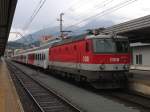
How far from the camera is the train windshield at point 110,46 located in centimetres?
1850

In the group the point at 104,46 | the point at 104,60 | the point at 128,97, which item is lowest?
the point at 128,97

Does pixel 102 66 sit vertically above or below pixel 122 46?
below

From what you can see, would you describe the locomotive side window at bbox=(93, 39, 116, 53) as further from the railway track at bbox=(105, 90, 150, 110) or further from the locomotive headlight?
the railway track at bbox=(105, 90, 150, 110)

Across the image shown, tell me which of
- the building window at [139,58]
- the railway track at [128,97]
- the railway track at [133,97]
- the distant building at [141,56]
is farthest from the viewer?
the building window at [139,58]

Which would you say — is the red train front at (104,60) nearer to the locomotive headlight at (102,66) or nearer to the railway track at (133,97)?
the locomotive headlight at (102,66)

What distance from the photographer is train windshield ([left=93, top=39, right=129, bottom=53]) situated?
60.7 feet

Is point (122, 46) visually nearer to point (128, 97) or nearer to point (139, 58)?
point (128, 97)

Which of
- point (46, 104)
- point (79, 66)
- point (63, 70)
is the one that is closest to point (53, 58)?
point (63, 70)

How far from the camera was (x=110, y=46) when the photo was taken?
18.8 meters

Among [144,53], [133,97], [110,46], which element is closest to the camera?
[133,97]

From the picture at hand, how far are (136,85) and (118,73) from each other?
3.87 feet

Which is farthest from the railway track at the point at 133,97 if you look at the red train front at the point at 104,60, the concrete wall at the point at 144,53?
the concrete wall at the point at 144,53

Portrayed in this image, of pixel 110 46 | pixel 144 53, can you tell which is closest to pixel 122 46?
pixel 110 46

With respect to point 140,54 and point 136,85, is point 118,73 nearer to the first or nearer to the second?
point 136,85
